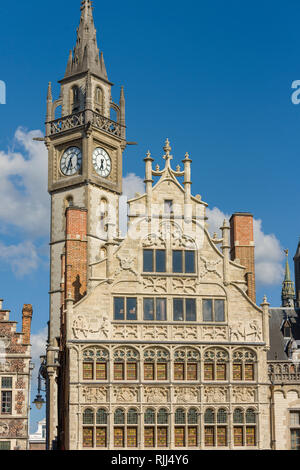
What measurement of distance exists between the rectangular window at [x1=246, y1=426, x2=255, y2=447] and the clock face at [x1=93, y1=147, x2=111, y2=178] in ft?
123

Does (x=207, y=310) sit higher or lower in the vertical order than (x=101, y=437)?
higher

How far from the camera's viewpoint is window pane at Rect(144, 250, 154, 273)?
5462 cm

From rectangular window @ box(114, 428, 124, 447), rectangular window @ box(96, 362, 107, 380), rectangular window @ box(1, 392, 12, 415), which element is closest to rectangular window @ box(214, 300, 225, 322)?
rectangular window @ box(96, 362, 107, 380)

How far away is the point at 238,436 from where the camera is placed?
175 ft

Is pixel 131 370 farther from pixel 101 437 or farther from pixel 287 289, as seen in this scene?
pixel 287 289

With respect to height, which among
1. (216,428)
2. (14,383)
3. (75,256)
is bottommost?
(216,428)

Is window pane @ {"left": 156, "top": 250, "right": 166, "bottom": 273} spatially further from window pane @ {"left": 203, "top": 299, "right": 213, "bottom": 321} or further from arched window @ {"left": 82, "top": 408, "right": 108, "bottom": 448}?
arched window @ {"left": 82, "top": 408, "right": 108, "bottom": 448}

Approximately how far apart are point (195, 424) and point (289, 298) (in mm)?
69203

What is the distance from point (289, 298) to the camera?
12056cm

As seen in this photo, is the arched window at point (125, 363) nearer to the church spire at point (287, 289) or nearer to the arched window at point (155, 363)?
the arched window at point (155, 363)

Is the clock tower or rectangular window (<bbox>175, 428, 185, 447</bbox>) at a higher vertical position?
the clock tower

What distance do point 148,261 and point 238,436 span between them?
427 inches

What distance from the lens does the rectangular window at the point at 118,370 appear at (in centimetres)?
5284

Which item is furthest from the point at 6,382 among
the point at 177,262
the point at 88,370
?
the point at 177,262
